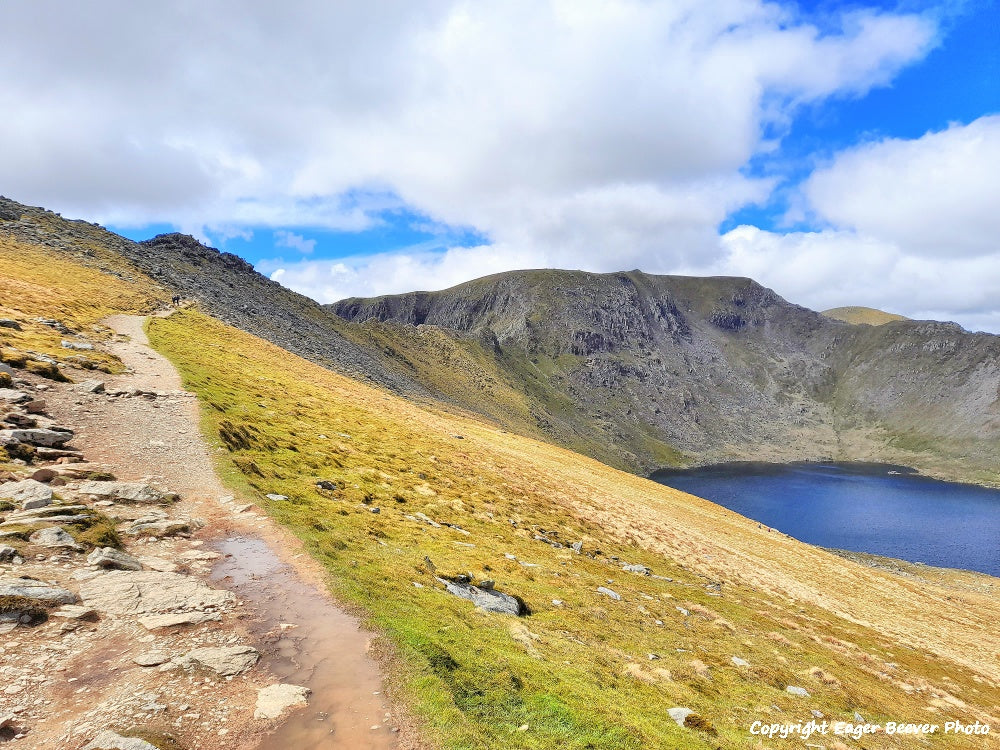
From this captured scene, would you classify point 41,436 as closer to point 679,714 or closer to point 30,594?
point 30,594

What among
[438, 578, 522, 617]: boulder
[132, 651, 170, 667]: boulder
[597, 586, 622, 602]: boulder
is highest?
[132, 651, 170, 667]: boulder

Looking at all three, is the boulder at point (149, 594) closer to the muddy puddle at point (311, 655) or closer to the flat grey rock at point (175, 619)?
the flat grey rock at point (175, 619)

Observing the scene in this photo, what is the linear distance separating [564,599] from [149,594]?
46.3 ft

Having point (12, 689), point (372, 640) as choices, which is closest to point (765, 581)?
point (372, 640)

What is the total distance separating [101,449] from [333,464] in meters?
10.5

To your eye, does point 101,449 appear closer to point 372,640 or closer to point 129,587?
point 129,587

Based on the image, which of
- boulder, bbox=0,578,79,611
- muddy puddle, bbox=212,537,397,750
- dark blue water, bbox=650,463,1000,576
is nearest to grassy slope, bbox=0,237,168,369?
boulder, bbox=0,578,79,611

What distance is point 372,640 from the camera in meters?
10.9

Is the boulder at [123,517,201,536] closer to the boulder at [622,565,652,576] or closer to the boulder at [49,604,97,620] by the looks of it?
the boulder at [49,604,97,620]

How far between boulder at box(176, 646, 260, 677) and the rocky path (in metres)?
0.03

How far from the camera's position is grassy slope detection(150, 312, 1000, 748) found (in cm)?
1091

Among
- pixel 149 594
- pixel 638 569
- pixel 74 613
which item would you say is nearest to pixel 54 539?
pixel 149 594

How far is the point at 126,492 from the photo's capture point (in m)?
15.5

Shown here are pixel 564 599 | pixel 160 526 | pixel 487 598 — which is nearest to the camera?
pixel 160 526
